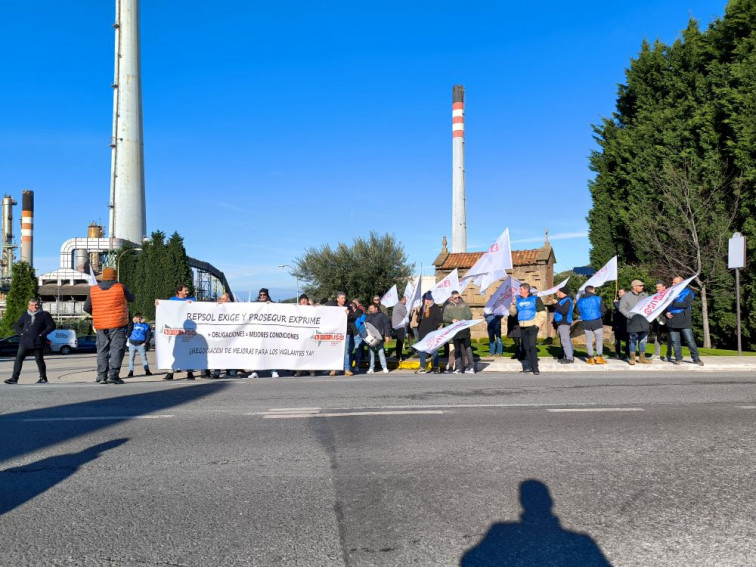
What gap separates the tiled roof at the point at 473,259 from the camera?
36688mm

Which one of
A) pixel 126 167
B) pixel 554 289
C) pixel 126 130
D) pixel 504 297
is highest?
pixel 126 130

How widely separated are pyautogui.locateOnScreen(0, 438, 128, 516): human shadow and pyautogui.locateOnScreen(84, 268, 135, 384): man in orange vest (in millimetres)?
6856

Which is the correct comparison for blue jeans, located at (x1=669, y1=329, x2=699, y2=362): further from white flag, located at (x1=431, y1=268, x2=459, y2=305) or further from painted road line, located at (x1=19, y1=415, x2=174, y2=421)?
painted road line, located at (x1=19, y1=415, x2=174, y2=421)

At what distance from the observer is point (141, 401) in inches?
389

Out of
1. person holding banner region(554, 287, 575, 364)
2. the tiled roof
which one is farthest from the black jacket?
the tiled roof

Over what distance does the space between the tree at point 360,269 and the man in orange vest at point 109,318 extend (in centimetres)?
4330

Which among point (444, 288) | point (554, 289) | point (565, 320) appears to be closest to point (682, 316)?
point (565, 320)

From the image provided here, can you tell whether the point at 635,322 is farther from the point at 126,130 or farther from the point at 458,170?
the point at 126,130

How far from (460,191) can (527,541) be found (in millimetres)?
59441

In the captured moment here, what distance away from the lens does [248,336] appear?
14742 mm

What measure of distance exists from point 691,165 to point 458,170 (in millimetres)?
35144

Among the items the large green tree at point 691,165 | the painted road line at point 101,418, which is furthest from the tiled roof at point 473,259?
the painted road line at point 101,418

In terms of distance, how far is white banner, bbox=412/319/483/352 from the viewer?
14.8 m

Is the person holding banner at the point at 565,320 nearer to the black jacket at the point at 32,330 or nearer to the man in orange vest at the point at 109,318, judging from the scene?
the man in orange vest at the point at 109,318
